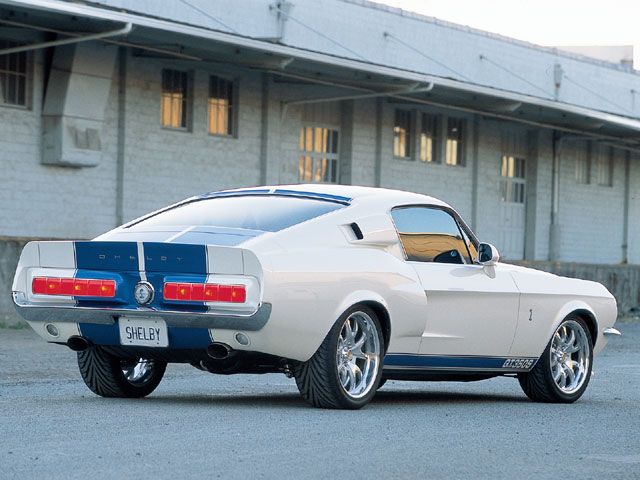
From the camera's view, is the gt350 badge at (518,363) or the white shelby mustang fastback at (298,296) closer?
the white shelby mustang fastback at (298,296)

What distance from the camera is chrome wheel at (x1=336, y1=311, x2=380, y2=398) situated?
28.7 ft

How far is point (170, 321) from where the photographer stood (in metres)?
8.29

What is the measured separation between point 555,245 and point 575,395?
2882 cm

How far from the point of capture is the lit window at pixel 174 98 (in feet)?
88.2

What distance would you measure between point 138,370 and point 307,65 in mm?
17543

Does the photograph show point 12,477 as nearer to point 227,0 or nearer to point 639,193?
point 227,0

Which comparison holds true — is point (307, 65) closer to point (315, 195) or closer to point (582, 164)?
point (582, 164)

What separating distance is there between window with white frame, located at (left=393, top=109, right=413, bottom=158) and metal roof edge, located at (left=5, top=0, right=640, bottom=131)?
11.0 feet

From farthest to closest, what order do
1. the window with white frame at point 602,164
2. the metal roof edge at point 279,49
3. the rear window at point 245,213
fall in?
the window with white frame at point 602,164 < the metal roof edge at point 279,49 < the rear window at point 245,213

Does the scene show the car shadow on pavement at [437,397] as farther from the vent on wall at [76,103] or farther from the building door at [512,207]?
the building door at [512,207]

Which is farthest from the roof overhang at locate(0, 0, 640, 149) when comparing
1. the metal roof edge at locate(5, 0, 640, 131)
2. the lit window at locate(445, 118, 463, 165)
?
the lit window at locate(445, 118, 463, 165)

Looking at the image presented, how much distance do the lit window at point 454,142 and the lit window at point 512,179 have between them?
2101 mm

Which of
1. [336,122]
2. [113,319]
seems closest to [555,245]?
[336,122]

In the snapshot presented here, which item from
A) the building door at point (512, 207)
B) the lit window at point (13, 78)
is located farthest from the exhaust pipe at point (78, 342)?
the building door at point (512, 207)
